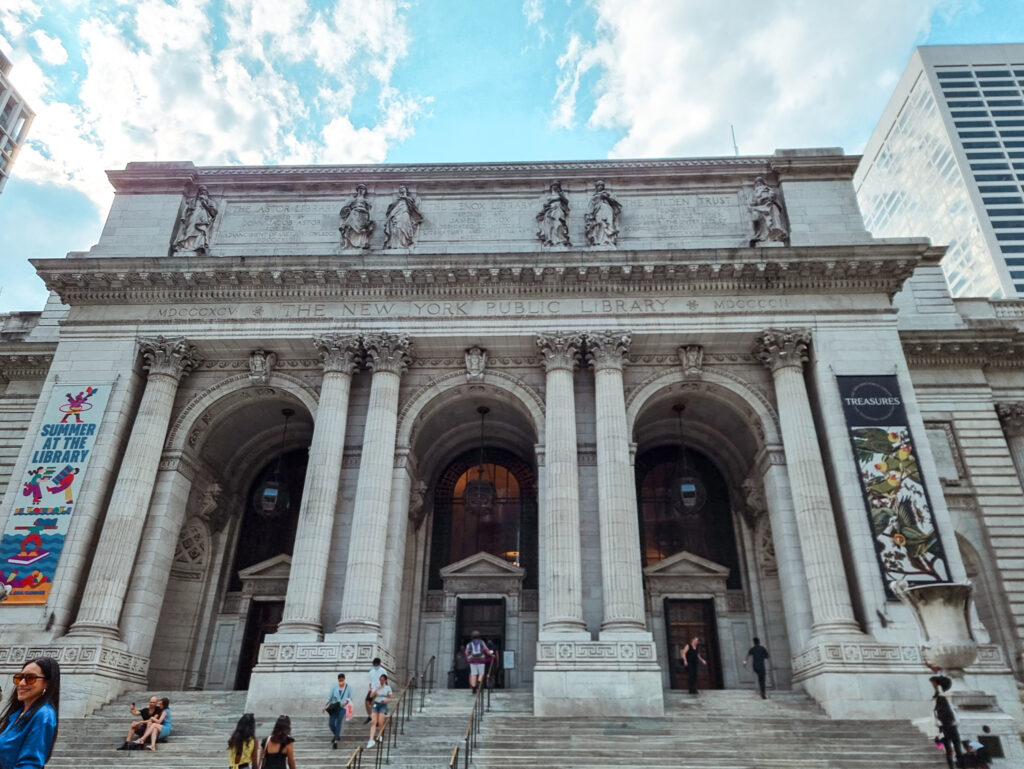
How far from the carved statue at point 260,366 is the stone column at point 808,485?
16.0 metres

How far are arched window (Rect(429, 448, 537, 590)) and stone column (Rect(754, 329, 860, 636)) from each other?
9734 mm

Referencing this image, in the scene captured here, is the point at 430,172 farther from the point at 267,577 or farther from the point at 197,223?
the point at 267,577

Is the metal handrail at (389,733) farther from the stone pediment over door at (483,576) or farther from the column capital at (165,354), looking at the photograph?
the column capital at (165,354)

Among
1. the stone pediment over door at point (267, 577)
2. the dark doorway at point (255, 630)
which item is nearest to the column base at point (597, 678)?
the dark doorway at point (255, 630)

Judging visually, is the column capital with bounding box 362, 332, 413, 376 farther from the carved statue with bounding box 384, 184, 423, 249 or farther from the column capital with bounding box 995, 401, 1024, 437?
the column capital with bounding box 995, 401, 1024, 437

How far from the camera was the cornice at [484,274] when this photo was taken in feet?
76.3

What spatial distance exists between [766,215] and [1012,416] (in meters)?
12.0

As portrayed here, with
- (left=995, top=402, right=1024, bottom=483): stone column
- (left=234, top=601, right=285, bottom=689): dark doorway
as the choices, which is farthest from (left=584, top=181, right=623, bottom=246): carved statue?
(left=234, top=601, right=285, bottom=689): dark doorway

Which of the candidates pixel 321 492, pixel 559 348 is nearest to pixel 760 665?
pixel 559 348

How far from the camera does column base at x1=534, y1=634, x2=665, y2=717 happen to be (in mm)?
18047

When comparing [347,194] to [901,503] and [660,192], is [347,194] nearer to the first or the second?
[660,192]

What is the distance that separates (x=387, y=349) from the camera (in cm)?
2356

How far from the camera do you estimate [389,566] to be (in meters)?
21.7

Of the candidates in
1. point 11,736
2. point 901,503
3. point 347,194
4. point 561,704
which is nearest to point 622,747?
point 561,704
